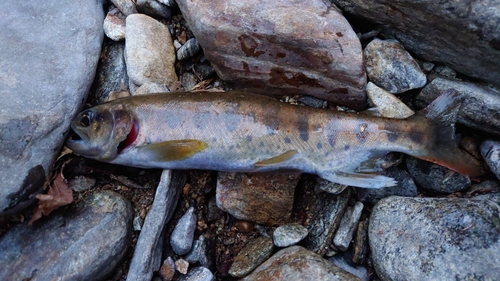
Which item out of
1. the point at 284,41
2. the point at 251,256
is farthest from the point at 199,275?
the point at 284,41

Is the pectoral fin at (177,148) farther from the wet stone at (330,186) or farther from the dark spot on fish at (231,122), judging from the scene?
the wet stone at (330,186)

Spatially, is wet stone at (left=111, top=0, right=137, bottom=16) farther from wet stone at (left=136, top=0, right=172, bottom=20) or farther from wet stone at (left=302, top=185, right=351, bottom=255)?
wet stone at (left=302, top=185, right=351, bottom=255)

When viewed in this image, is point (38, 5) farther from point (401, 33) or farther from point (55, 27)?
point (401, 33)

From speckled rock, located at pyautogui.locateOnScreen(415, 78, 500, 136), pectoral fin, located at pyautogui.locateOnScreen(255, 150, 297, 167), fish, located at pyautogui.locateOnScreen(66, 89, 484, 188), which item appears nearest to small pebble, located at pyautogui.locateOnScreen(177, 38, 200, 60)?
fish, located at pyautogui.locateOnScreen(66, 89, 484, 188)

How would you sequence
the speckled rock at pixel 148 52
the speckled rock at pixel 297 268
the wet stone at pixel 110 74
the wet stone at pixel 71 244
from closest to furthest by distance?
the speckled rock at pixel 297 268, the wet stone at pixel 71 244, the speckled rock at pixel 148 52, the wet stone at pixel 110 74

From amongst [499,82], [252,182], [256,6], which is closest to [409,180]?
[499,82]

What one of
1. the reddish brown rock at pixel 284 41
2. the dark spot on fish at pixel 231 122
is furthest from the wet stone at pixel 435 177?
the dark spot on fish at pixel 231 122
